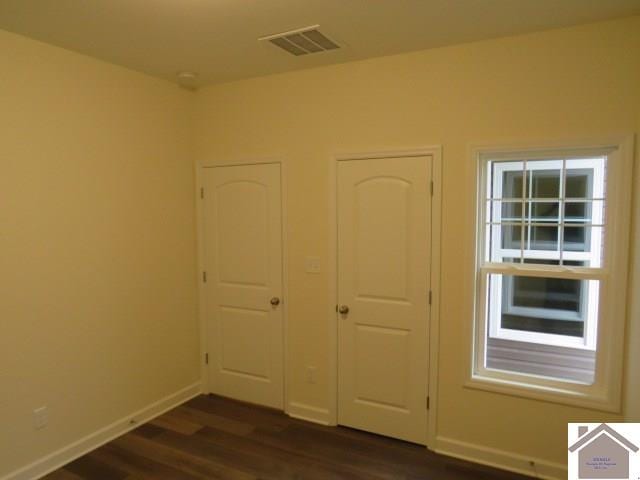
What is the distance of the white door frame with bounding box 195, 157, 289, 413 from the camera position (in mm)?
3264

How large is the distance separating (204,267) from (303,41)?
2081 millimetres

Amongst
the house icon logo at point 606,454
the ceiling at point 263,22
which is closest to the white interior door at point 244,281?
the ceiling at point 263,22

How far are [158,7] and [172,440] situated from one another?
9.22ft

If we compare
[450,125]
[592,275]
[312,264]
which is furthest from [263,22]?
[592,275]

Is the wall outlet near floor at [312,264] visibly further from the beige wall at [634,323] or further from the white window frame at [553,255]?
the beige wall at [634,323]

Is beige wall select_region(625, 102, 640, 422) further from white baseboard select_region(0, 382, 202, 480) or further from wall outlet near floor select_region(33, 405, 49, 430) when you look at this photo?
wall outlet near floor select_region(33, 405, 49, 430)

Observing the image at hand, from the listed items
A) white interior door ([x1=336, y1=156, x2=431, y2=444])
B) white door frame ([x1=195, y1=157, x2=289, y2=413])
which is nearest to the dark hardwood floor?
white interior door ([x1=336, y1=156, x2=431, y2=444])

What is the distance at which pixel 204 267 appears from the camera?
3.65 m

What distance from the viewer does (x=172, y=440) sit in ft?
9.69

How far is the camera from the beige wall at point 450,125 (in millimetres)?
2330

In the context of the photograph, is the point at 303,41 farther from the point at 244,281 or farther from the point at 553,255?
the point at 553,255

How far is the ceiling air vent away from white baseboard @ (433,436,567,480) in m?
2.74

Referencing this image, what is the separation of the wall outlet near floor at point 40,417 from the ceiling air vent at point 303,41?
2.70 metres

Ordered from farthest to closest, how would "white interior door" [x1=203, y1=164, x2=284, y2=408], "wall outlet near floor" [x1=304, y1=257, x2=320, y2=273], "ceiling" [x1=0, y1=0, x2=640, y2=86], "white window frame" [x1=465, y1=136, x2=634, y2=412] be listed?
"white interior door" [x1=203, y1=164, x2=284, y2=408], "wall outlet near floor" [x1=304, y1=257, x2=320, y2=273], "white window frame" [x1=465, y1=136, x2=634, y2=412], "ceiling" [x1=0, y1=0, x2=640, y2=86]
